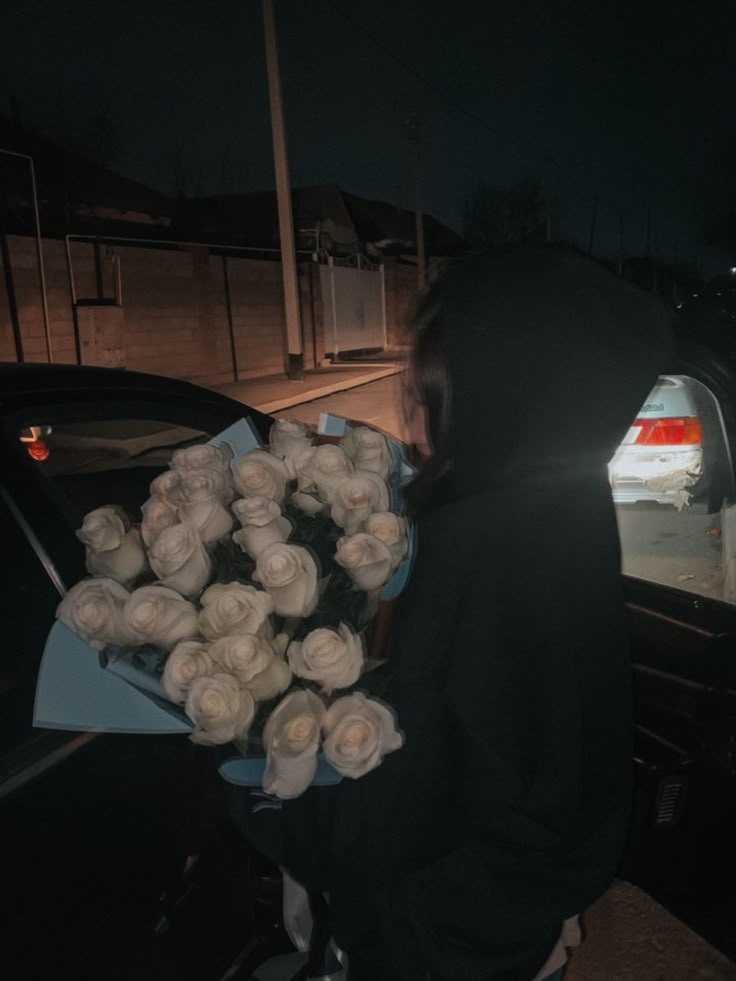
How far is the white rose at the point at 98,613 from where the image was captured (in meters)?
0.99

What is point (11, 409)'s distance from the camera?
1.77m

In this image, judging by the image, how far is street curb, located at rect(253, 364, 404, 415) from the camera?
512 inches

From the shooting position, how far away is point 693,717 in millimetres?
1528

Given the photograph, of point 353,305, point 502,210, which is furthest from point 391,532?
point 502,210

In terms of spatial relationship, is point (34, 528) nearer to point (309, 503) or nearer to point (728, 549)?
point (309, 503)

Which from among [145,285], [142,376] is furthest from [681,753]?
[145,285]

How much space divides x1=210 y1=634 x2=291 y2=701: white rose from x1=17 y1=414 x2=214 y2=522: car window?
3.06 ft

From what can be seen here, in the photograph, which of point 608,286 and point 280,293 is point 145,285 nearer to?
point 280,293

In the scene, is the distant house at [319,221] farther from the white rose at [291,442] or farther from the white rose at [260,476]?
the white rose at [260,476]

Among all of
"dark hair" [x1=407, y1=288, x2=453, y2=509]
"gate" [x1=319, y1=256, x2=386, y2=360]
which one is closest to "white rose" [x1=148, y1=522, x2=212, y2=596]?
"dark hair" [x1=407, y1=288, x2=453, y2=509]

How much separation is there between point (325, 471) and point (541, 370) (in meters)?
0.33

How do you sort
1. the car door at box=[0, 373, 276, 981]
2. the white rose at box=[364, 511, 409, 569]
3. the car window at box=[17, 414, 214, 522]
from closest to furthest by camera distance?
the white rose at box=[364, 511, 409, 569] → the car door at box=[0, 373, 276, 981] → the car window at box=[17, 414, 214, 522]

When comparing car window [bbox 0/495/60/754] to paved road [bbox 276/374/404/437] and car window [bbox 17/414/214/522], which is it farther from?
paved road [bbox 276/374/404/437]

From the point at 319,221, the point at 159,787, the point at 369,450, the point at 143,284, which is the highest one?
the point at 319,221
